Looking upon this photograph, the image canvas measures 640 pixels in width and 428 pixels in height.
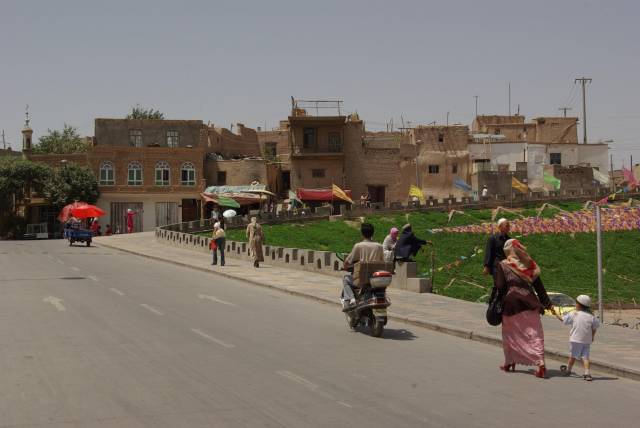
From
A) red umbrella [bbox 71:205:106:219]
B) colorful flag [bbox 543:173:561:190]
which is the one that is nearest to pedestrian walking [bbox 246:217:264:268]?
red umbrella [bbox 71:205:106:219]

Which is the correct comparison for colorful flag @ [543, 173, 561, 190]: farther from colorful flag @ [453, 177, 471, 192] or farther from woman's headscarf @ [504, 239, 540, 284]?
woman's headscarf @ [504, 239, 540, 284]

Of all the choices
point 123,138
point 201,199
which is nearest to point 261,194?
point 201,199

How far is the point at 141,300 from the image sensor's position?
19812 mm

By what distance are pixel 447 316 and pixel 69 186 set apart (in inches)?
2071

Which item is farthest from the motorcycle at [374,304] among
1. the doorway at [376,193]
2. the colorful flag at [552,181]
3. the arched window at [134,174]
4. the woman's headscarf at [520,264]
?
the colorful flag at [552,181]

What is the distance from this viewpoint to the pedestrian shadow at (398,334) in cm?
1435

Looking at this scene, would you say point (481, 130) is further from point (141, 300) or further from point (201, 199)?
point (141, 300)

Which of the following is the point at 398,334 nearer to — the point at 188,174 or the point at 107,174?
the point at 188,174

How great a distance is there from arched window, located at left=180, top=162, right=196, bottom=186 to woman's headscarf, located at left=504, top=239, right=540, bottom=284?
6030 cm

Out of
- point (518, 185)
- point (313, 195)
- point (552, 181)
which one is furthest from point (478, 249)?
point (552, 181)

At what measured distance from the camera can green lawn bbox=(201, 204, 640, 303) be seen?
38.4 meters

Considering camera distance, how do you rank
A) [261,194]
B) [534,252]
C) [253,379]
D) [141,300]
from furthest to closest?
1. [261,194]
2. [534,252]
3. [141,300]
4. [253,379]

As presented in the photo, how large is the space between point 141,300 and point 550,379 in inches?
451

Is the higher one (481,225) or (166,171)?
(166,171)
